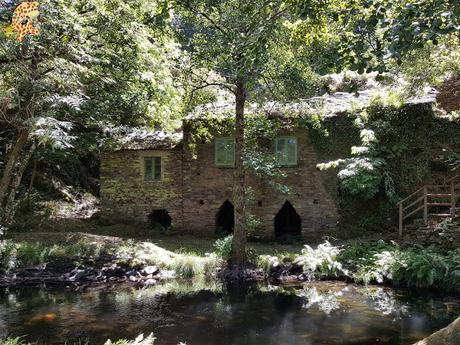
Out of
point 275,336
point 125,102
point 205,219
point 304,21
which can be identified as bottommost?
point 275,336

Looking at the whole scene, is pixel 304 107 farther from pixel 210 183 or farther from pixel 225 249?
pixel 210 183

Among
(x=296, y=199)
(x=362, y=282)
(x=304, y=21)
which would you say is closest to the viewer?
(x=304, y=21)

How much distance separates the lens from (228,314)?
31.0 feet

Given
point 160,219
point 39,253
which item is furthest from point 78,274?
point 160,219

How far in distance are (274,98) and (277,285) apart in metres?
5.00

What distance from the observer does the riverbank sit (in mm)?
11617

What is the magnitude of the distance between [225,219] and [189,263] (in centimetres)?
649

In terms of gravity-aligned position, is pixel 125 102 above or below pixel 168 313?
above

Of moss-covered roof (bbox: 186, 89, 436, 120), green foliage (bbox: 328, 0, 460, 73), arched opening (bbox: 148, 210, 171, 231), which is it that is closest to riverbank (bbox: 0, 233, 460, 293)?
moss-covered roof (bbox: 186, 89, 436, 120)

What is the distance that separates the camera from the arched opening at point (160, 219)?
18070 millimetres

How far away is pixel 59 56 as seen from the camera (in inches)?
424

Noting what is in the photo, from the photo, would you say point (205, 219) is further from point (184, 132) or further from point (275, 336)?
point (275, 336)

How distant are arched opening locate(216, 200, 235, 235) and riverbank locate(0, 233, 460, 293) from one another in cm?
396

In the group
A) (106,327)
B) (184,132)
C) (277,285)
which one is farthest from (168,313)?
(184,132)
